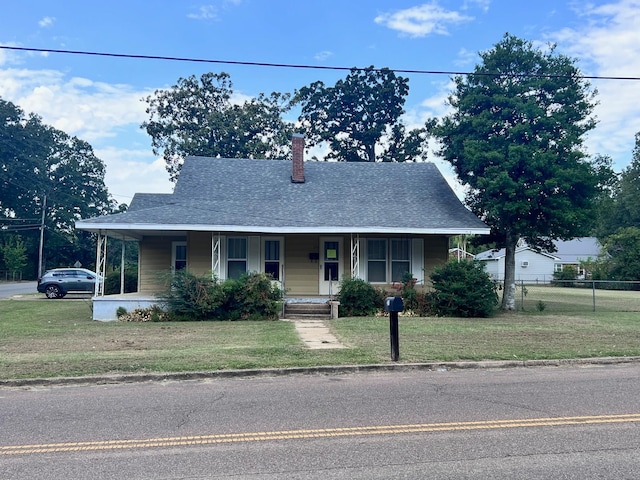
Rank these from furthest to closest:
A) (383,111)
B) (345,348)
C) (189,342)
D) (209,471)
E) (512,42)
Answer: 1. (383,111)
2. (512,42)
3. (189,342)
4. (345,348)
5. (209,471)

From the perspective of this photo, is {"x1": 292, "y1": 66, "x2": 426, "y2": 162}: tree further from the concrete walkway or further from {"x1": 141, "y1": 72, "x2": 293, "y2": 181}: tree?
the concrete walkway

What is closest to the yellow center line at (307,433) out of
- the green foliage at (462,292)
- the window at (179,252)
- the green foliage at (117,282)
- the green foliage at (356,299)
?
the green foliage at (462,292)

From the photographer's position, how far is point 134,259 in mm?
58938

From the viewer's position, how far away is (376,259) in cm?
1897

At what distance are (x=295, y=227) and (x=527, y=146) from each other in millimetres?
8299

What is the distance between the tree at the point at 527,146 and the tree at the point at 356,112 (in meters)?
26.7

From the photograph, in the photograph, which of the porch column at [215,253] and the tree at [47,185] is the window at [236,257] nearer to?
the porch column at [215,253]

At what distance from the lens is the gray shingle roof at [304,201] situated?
674 inches

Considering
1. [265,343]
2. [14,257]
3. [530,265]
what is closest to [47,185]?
[14,257]

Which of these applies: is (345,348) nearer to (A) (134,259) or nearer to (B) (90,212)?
(A) (134,259)

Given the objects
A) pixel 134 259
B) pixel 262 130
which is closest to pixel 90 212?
pixel 134 259

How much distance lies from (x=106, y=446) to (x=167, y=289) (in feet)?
37.7

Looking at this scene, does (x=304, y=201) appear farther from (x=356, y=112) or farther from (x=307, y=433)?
(x=356, y=112)

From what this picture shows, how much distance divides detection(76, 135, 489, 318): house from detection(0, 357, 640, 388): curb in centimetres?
808
